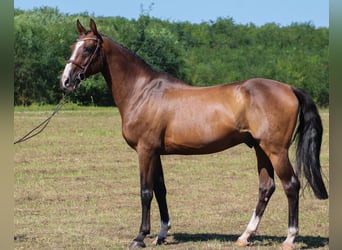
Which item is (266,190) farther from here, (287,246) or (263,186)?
(287,246)

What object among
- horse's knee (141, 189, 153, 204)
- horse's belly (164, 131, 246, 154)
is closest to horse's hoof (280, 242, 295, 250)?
horse's belly (164, 131, 246, 154)

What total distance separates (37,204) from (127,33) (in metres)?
24.8

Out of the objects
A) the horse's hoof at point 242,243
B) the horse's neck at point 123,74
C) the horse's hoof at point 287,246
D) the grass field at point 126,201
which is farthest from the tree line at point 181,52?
the horse's hoof at point 287,246

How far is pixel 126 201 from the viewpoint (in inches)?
328

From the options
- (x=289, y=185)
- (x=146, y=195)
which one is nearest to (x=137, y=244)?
(x=146, y=195)

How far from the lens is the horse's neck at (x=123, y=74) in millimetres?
5891

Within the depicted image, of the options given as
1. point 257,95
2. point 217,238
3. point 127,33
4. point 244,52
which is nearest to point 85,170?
point 217,238

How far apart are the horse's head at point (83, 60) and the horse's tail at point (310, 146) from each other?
189cm

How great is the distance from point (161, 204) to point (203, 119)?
107 centimetres

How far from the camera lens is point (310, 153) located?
5422mm

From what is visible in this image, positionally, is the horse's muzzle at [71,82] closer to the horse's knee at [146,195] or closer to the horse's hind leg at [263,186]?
the horse's knee at [146,195]

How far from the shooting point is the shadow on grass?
5.70 m

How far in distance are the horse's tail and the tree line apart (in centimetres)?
1996

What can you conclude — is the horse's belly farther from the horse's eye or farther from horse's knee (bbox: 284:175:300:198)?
the horse's eye
